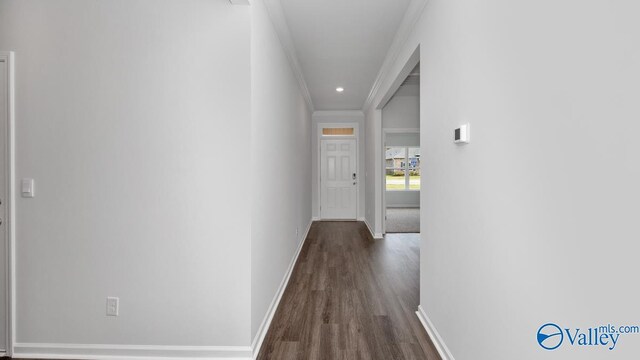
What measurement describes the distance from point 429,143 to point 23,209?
2.81 metres

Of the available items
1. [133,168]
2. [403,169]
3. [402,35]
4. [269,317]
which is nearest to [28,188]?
[133,168]

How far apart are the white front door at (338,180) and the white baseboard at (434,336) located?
4.79 meters

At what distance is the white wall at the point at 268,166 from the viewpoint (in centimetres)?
207

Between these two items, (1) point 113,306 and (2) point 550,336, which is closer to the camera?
(2) point 550,336

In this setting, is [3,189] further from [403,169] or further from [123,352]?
[403,169]

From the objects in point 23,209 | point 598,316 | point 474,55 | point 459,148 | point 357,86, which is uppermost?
point 357,86

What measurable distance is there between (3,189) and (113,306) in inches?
40.5

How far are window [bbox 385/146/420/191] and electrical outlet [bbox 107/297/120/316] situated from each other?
9.40 metres

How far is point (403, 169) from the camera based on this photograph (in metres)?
10.6

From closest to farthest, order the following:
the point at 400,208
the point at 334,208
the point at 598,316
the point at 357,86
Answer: the point at 598,316 → the point at 357,86 → the point at 334,208 → the point at 400,208

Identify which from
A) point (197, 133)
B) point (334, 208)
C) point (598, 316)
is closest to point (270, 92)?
point (197, 133)

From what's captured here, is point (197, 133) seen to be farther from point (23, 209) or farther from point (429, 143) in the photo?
point (429, 143)

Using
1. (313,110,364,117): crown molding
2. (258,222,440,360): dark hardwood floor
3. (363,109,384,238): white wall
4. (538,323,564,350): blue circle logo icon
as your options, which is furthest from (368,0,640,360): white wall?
(313,110,364,117): crown molding

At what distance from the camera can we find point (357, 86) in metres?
5.08
